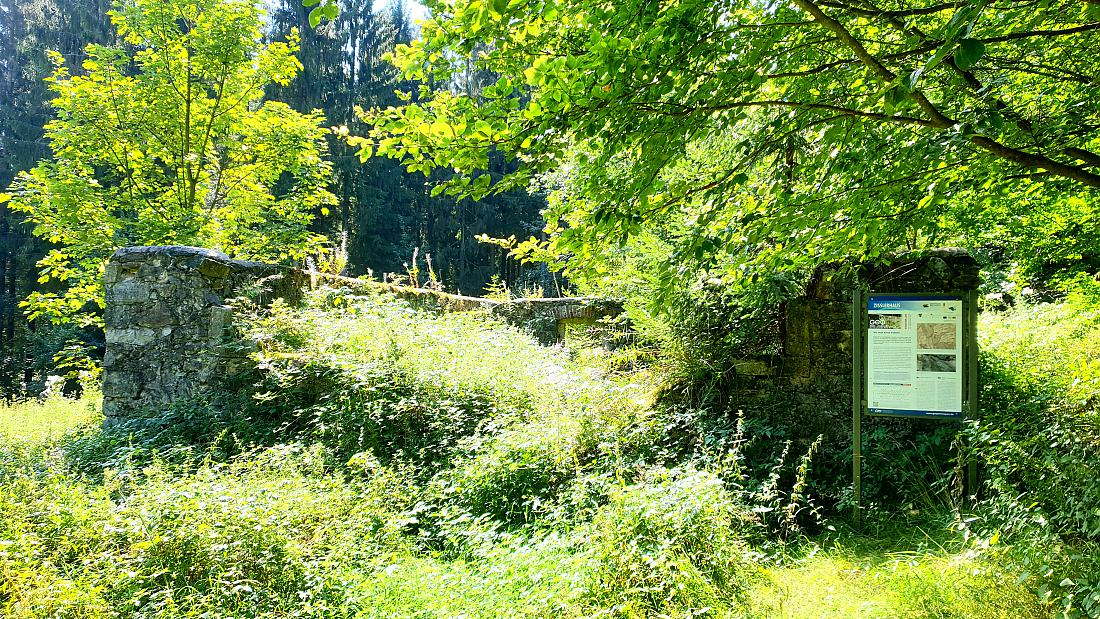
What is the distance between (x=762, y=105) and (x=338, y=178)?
1811 centimetres

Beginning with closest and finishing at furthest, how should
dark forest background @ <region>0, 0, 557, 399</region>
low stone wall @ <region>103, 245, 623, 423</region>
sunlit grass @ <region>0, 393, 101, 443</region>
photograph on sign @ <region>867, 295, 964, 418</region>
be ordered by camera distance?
1. photograph on sign @ <region>867, 295, 964, 418</region>
2. sunlit grass @ <region>0, 393, 101, 443</region>
3. low stone wall @ <region>103, 245, 623, 423</region>
4. dark forest background @ <region>0, 0, 557, 399</region>

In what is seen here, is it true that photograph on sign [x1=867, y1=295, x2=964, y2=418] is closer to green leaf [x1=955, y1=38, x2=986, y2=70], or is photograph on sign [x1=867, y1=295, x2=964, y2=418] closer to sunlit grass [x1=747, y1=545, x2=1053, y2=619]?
sunlit grass [x1=747, y1=545, x2=1053, y2=619]

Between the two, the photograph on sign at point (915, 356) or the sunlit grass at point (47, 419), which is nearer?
the photograph on sign at point (915, 356)

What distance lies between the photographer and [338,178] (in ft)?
61.5

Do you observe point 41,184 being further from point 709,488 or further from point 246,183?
point 709,488

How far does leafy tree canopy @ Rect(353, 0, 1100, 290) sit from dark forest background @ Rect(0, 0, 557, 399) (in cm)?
1238

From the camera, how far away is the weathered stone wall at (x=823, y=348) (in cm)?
458

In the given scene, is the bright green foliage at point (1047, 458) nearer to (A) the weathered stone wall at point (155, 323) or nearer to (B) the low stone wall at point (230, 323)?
(B) the low stone wall at point (230, 323)

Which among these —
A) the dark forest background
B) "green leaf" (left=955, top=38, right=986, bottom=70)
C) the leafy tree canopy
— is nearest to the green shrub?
the leafy tree canopy

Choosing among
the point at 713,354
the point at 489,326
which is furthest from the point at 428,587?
the point at 489,326

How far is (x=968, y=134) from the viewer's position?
7.33ft

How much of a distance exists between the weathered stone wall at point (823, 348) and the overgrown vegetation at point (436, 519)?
55 cm

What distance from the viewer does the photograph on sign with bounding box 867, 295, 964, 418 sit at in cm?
394

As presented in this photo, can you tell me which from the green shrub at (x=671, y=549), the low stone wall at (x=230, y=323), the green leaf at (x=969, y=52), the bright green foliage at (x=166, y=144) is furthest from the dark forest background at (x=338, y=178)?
the green leaf at (x=969, y=52)
